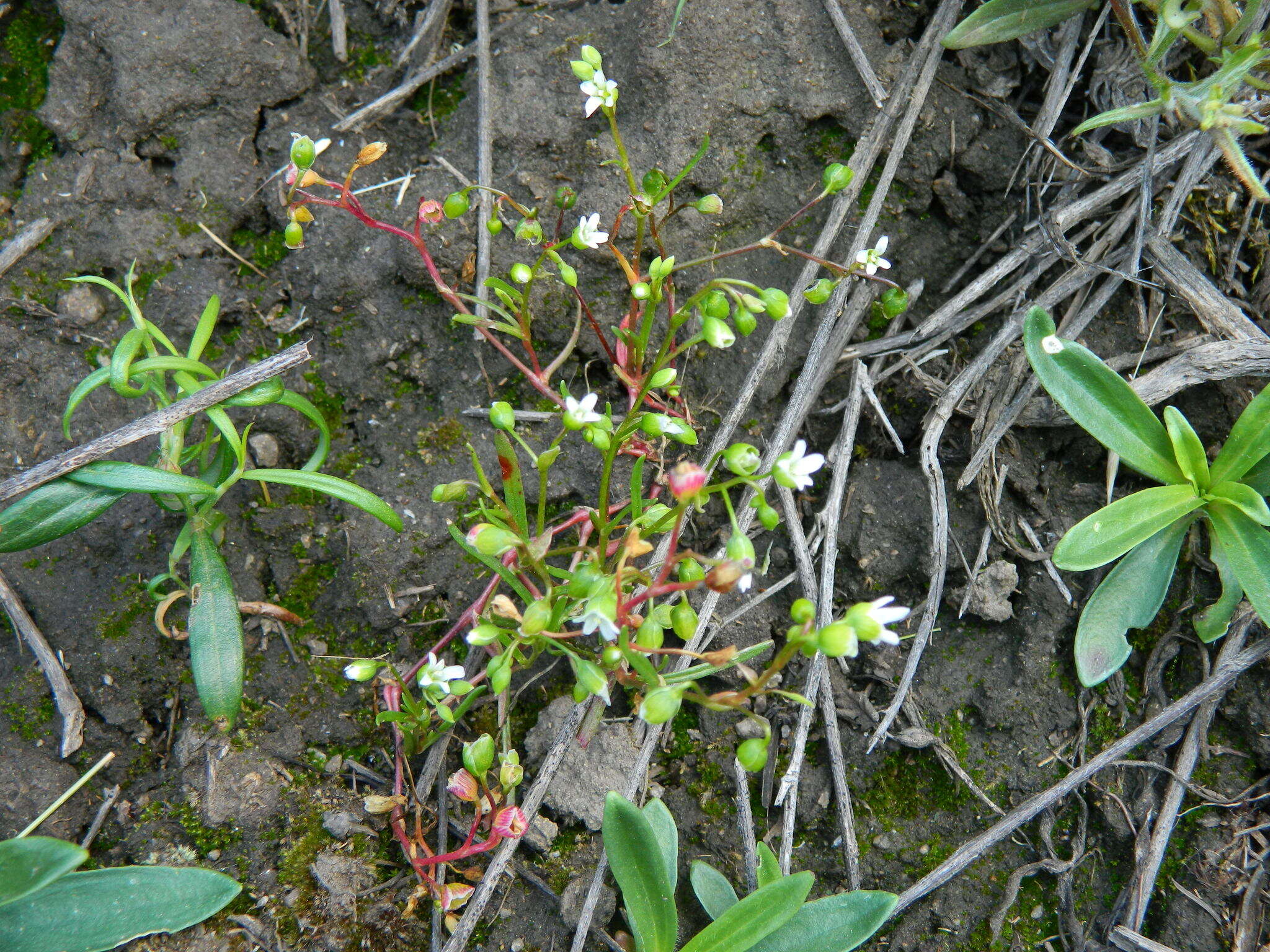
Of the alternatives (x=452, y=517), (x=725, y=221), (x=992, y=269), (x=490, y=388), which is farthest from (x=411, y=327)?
(x=992, y=269)

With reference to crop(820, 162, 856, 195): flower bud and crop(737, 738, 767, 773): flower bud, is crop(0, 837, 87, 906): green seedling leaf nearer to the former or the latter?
crop(737, 738, 767, 773): flower bud

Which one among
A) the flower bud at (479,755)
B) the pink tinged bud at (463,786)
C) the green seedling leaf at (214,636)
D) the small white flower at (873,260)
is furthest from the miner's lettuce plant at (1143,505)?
the green seedling leaf at (214,636)

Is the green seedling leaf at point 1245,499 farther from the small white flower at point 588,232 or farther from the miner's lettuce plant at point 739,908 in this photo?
the small white flower at point 588,232

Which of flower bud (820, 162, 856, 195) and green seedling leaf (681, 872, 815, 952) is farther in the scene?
flower bud (820, 162, 856, 195)

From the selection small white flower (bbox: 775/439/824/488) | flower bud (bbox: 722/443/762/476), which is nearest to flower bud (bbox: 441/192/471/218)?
flower bud (bbox: 722/443/762/476)

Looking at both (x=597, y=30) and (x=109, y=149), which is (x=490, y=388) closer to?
(x=597, y=30)

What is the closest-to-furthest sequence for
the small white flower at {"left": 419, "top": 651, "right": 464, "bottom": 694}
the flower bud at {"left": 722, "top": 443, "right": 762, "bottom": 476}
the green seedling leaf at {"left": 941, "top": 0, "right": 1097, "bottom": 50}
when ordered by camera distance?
the flower bud at {"left": 722, "top": 443, "right": 762, "bottom": 476} → the small white flower at {"left": 419, "top": 651, "right": 464, "bottom": 694} → the green seedling leaf at {"left": 941, "top": 0, "right": 1097, "bottom": 50}

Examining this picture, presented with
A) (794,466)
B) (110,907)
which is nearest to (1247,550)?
(794,466)
